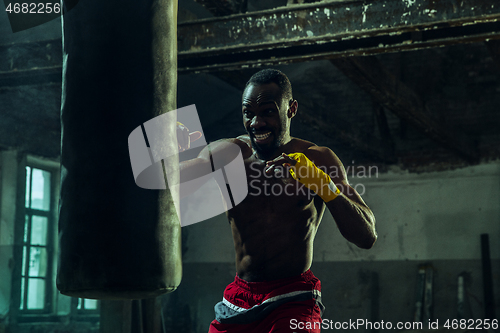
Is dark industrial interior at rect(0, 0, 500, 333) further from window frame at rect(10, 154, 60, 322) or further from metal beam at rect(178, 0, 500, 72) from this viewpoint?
metal beam at rect(178, 0, 500, 72)

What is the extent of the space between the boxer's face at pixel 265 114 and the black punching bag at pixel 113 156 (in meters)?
0.66

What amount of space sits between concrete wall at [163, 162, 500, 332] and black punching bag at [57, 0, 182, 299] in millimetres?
6258

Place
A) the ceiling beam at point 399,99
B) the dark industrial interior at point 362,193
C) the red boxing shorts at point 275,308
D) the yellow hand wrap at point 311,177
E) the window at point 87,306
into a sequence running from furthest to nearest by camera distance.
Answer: the window at point 87,306 < the dark industrial interior at point 362,193 < the ceiling beam at point 399,99 < the red boxing shorts at point 275,308 < the yellow hand wrap at point 311,177

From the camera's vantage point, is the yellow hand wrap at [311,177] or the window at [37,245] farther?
the window at [37,245]

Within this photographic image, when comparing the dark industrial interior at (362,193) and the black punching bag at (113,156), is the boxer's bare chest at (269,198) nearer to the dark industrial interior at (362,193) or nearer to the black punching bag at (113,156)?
the black punching bag at (113,156)

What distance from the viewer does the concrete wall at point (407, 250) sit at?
22.9 feet

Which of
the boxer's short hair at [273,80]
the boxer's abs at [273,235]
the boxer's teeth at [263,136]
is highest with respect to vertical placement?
the boxer's short hair at [273,80]

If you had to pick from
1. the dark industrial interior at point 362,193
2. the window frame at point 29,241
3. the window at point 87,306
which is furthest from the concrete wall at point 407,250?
the window frame at point 29,241

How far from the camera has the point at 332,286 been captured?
7559mm

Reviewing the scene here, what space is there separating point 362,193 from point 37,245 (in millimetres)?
4477

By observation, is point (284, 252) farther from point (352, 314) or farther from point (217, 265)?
point (217, 265)

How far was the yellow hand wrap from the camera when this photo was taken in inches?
76.7

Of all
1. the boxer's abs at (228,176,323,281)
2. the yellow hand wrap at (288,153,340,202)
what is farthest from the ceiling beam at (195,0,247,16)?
the yellow hand wrap at (288,153,340,202)

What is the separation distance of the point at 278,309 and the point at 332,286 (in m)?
5.67
